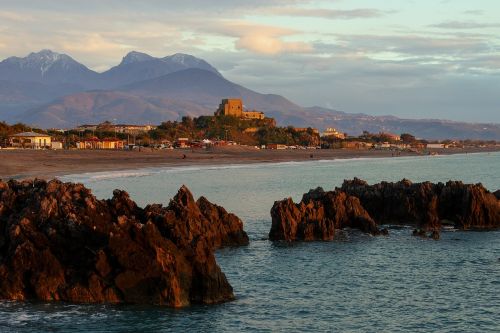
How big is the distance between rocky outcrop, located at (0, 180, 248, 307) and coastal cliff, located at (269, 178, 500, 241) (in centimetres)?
1080

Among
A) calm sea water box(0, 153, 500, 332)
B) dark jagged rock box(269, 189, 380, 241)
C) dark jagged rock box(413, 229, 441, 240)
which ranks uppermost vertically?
dark jagged rock box(269, 189, 380, 241)

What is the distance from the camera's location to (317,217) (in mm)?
33531

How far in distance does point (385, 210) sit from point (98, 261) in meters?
22.4

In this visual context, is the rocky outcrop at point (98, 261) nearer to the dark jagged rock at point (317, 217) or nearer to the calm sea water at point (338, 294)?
the calm sea water at point (338, 294)

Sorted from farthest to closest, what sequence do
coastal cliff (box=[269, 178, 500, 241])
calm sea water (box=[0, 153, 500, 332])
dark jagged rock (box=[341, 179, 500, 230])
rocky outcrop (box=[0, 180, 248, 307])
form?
dark jagged rock (box=[341, 179, 500, 230]) → coastal cliff (box=[269, 178, 500, 241]) → rocky outcrop (box=[0, 180, 248, 307]) → calm sea water (box=[0, 153, 500, 332])

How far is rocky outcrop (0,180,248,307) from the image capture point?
1991cm

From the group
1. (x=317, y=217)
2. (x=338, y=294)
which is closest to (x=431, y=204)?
(x=317, y=217)

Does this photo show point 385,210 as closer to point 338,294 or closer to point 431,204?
point 431,204

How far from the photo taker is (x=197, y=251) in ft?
67.9

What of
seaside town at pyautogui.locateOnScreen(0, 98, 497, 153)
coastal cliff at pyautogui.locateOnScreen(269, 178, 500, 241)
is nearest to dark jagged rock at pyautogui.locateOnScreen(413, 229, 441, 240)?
coastal cliff at pyautogui.locateOnScreen(269, 178, 500, 241)

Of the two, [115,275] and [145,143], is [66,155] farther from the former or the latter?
[115,275]

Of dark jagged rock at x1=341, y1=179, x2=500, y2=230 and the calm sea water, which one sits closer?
the calm sea water

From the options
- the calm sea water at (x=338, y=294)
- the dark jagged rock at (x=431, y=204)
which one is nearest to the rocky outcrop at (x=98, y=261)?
the calm sea water at (x=338, y=294)

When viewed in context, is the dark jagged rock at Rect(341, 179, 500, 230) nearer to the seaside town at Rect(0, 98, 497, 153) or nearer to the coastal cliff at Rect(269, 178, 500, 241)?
the coastal cliff at Rect(269, 178, 500, 241)
